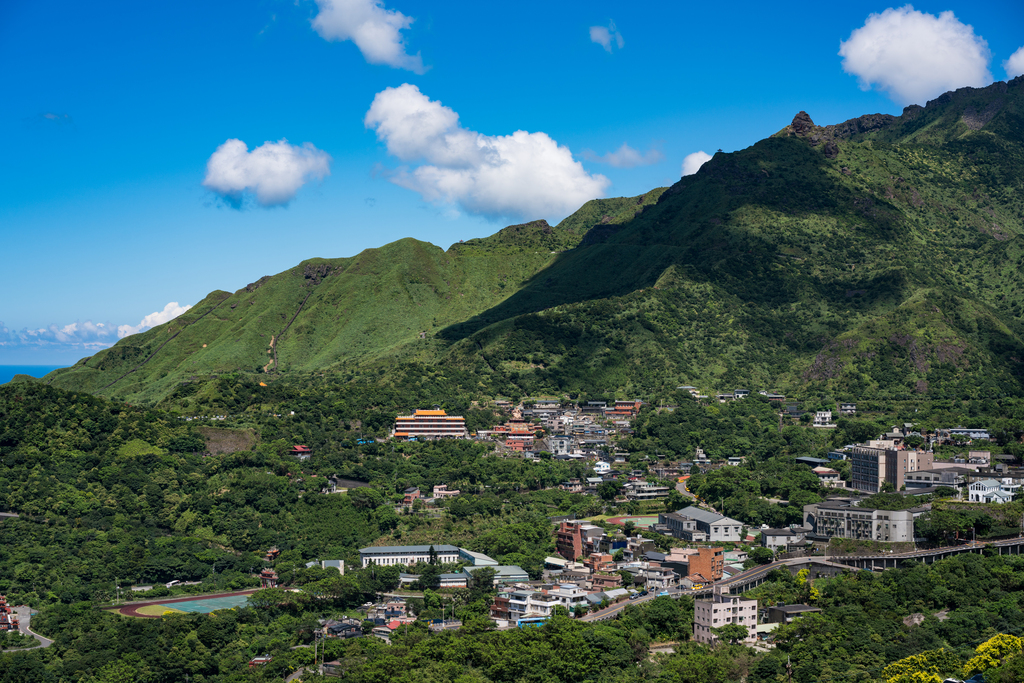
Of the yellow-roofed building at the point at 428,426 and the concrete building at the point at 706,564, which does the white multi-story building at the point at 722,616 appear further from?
the yellow-roofed building at the point at 428,426

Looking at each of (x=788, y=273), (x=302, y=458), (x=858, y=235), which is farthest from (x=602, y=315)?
(x=302, y=458)

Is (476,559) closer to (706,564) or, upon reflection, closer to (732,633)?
(706,564)

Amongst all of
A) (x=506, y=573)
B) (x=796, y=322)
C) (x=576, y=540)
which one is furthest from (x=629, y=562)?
(x=796, y=322)

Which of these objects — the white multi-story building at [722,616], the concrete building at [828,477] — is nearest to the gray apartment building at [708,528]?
the concrete building at [828,477]

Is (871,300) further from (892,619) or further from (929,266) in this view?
(892,619)

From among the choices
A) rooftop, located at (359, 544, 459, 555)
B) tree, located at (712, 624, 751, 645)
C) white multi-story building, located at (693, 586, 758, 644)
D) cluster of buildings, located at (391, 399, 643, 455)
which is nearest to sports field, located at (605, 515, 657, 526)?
rooftop, located at (359, 544, 459, 555)

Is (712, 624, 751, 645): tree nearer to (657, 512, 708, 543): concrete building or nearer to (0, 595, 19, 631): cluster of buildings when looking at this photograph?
(657, 512, 708, 543): concrete building
